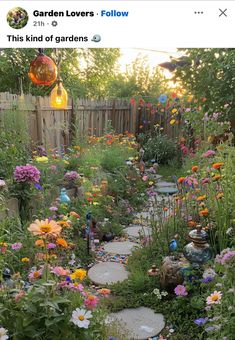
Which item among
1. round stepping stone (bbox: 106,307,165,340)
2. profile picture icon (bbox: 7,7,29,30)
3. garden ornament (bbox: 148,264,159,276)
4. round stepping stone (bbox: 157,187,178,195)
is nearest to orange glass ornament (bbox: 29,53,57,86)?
profile picture icon (bbox: 7,7,29,30)

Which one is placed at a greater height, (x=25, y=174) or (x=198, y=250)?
(x=25, y=174)

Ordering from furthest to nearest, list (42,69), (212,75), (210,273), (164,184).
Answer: (164,184) → (42,69) → (210,273) → (212,75)

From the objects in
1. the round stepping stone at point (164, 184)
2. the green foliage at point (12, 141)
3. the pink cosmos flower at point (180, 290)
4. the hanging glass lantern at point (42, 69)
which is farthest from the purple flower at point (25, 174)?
the round stepping stone at point (164, 184)

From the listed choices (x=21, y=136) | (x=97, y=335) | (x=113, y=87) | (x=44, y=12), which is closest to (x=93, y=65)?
(x=113, y=87)

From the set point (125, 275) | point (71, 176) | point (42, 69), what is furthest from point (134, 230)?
point (42, 69)

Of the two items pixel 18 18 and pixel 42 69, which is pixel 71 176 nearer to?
pixel 42 69

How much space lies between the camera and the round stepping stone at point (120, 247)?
13.4 feet

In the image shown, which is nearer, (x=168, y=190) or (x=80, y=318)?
(x=80, y=318)

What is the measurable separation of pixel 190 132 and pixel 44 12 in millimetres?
6155

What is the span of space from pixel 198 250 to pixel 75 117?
17.2ft

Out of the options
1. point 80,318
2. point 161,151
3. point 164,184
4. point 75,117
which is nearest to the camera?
point 80,318

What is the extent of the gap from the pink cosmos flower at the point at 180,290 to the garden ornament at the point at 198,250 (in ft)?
0.81

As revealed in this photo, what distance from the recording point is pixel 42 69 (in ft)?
13.8
